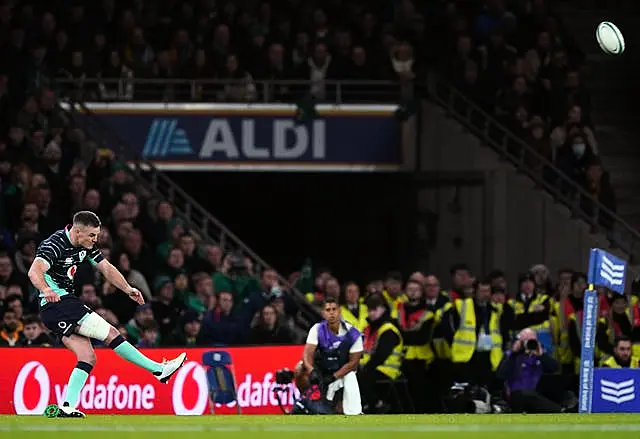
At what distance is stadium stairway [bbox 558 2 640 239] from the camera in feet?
98.2

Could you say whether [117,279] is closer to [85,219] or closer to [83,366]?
[85,219]

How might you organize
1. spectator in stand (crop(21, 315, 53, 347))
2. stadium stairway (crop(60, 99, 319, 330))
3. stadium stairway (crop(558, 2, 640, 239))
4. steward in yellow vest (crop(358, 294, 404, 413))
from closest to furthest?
spectator in stand (crop(21, 315, 53, 347)) → steward in yellow vest (crop(358, 294, 404, 413)) → stadium stairway (crop(60, 99, 319, 330)) → stadium stairway (crop(558, 2, 640, 239))

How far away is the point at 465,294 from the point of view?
2297 cm

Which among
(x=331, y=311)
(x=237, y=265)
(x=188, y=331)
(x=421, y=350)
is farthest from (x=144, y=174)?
(x=331, y=311)

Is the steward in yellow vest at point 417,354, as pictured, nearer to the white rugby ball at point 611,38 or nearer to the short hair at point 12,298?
the white rugby ball at point 611,38

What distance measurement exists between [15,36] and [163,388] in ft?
30.5

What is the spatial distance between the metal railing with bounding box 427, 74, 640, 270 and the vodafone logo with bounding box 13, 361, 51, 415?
11036 mm

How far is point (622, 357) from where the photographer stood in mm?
20984

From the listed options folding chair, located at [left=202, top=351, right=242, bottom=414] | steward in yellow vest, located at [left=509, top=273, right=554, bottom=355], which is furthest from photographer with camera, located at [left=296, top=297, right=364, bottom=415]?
steward in yellow vest, located at [left=509, top=273, right=554, bottom=355]

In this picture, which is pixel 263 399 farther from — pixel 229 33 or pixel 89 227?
pixel 229 33

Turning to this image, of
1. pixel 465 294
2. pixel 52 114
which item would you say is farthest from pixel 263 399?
pixel 52 114

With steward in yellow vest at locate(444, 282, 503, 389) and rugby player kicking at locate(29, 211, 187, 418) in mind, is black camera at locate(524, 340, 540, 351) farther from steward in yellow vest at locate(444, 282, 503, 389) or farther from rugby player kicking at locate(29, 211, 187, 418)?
rugby player kicking at locate(29, 211, 187, 418)

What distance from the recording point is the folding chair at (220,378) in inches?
789

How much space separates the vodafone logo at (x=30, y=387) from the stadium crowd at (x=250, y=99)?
0.93m
